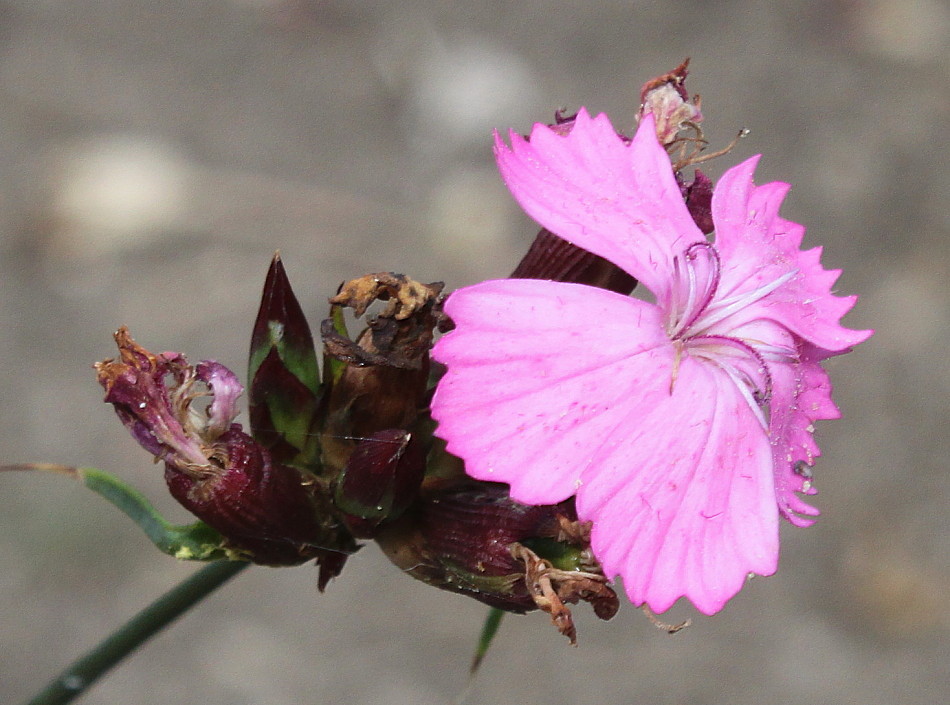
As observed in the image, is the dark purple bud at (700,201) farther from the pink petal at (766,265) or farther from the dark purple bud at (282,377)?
the dark purple bud at (282,377)

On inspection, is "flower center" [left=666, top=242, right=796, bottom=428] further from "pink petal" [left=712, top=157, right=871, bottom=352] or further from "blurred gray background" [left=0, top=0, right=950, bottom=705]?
"blurred gray background" [left=0, top=0, right=950, bottom=705]

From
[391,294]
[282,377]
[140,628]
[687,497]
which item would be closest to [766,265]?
[687,497]

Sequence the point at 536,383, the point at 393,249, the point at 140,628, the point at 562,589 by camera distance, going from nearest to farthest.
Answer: the point at 536,383
the point at 562,589
the point at 140,628
the point at 393,249

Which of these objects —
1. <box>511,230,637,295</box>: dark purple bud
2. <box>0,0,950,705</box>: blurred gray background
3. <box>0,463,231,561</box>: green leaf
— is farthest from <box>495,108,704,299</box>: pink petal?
<box>0,0,950,705</box>: blurred gray background

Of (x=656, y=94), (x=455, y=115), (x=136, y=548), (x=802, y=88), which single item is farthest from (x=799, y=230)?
(x=802, y=88)

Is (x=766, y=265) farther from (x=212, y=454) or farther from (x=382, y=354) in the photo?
(x=212, y=454)

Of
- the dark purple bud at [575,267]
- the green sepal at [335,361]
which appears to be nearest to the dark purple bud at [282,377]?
the green sepal at [335,361]
